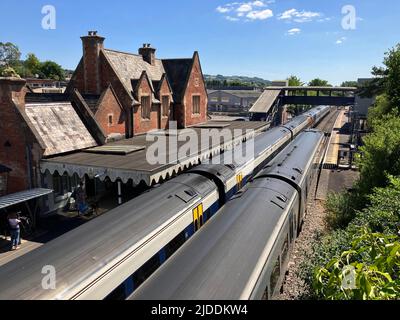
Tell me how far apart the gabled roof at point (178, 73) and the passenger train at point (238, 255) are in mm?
21892

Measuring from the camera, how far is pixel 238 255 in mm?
7199

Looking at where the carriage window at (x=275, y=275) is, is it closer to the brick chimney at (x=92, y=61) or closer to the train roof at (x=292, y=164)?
the train roof at (x=292, y=164)

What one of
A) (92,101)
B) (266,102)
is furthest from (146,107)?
(266,102)

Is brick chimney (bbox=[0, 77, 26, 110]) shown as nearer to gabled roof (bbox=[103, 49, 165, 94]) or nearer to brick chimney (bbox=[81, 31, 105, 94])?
brick chimney (bbox=[81, 31, 105, 94])

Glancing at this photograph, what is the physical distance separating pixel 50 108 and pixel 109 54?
9002 millimetres

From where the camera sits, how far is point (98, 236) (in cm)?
800

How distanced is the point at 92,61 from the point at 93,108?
19.1ft

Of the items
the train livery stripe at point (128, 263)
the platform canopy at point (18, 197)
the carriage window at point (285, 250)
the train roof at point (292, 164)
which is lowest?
the carriage window at point (285, 250)

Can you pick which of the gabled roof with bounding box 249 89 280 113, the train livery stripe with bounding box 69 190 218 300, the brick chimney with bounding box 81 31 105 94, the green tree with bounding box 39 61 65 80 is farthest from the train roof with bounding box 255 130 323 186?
the green tree with bounding box 39 61 65 80

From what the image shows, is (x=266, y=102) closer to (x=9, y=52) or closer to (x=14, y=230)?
(x=14, y=230)

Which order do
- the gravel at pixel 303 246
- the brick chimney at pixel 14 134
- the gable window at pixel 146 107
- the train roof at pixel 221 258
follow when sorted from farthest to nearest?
the gable window at pixel 146 107 → the brick chimney at pixel 14 134 → the gravel at pixel 303 246 → the train roof at pixel 221 258

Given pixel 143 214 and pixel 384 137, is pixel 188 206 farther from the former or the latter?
pixel 384 137

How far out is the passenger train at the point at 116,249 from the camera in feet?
20.5

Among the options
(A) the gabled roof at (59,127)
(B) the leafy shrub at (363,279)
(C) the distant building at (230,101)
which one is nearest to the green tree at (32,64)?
(C) the distant building at (230,101)
